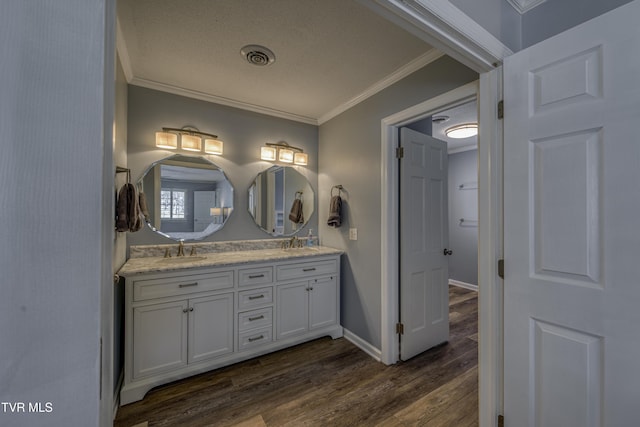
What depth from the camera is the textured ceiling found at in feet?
4.89

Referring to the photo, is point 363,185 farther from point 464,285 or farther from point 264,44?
point 464,285

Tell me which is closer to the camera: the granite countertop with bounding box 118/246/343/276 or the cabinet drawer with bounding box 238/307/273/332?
the granite countertop with bounding box 118/246/343/276

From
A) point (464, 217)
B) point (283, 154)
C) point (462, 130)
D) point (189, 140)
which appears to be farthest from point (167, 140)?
point (464, 217)

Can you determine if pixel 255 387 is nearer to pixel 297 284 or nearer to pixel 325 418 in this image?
pixel 325 418

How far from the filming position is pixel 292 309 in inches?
97.4

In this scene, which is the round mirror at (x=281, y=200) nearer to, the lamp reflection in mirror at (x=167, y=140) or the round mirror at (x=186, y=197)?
the round mirror at (x=186, y=197)

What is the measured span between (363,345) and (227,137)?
2584mm

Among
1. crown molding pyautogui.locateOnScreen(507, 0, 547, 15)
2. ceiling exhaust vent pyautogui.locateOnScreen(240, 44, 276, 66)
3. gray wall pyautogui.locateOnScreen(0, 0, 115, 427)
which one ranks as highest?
ceiling exhaust vent pyautogui.locateOnScreen(240, 44, 276, 66)

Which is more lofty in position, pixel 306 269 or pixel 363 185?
pixel 363 185

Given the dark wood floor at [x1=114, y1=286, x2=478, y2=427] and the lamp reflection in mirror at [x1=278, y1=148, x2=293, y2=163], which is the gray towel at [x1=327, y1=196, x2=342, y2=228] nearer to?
the lamp reflection in mirror at [x1=278, y1=148, x2=293, y2=163]

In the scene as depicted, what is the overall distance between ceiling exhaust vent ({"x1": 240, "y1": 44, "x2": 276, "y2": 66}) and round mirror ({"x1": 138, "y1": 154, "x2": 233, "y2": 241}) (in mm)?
1130

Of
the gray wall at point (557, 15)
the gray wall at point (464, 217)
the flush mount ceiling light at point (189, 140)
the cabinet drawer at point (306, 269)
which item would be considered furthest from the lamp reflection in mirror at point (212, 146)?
the gray wall at point (464, 217)

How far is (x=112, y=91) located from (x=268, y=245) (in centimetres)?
249


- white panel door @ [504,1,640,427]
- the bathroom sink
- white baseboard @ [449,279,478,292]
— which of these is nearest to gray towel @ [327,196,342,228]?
the bathroom sink
